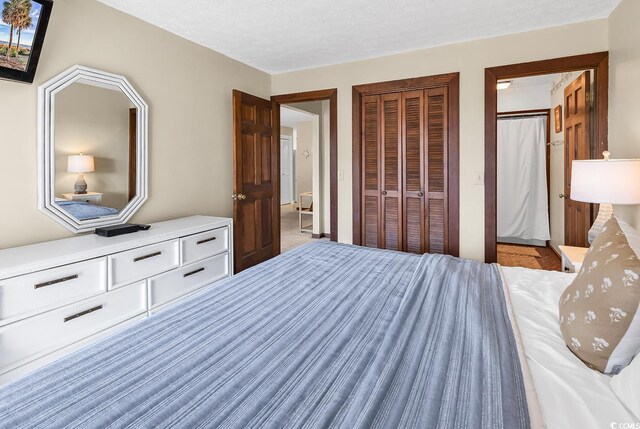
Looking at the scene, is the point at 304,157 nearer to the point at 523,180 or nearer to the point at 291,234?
the point at 291,234

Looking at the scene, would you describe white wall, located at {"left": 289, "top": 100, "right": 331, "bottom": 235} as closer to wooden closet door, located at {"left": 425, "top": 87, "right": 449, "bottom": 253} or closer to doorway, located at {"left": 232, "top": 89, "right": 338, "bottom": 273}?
doorway, located at {"left": 232, "top": 89, "right": 338, "bottom": 273}

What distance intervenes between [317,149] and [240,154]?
113 inches

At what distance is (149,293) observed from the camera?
2.43 meters

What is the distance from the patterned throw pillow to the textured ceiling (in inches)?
89.8

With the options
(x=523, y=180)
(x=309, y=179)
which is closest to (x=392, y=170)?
(x=523, y=180)

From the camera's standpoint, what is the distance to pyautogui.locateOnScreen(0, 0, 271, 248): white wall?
2139 millimetres

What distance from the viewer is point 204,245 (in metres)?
2.90

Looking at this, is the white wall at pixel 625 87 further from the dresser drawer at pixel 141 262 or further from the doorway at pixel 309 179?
the doorway at pixel 309 179

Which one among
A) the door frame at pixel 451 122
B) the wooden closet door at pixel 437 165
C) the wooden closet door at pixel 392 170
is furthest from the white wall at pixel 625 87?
the wooden closet door at pixel 392 170

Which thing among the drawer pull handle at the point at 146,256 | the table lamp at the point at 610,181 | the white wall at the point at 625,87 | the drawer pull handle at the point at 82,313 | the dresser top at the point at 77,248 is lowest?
the drawer pull handle at the point at 82,313

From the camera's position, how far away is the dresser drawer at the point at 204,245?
2703 mm

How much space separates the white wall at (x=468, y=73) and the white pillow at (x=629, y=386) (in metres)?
2.71

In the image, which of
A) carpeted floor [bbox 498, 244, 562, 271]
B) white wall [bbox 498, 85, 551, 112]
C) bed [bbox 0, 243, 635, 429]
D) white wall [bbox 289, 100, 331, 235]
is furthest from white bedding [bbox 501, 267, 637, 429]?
white wall [bbox 289, 100, 331, 235]

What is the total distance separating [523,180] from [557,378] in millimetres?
5012
